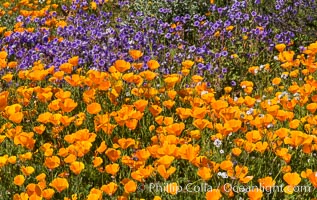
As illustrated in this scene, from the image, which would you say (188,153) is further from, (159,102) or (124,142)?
(159,102)

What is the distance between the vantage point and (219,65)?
522 centimetres

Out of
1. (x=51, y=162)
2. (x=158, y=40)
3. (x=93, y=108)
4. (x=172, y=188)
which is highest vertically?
(x=158, y=40)

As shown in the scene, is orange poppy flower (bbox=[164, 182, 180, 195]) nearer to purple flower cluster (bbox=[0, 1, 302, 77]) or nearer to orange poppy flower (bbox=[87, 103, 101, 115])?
orange poppy flower (bbox=[87, 103, 101, 115])

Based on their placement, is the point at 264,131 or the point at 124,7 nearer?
the point at 264,131

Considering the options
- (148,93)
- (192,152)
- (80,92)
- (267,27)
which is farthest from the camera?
(267,27)

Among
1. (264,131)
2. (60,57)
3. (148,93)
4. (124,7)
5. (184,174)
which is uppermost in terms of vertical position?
(124,7)

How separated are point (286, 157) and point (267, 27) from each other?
10.3 ft

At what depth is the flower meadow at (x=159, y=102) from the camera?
3217 mm

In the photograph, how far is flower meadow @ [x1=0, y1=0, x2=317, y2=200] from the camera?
10.6 feet

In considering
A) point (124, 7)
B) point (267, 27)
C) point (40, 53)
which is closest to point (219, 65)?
point (267, 27)

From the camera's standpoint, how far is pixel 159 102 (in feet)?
14.0

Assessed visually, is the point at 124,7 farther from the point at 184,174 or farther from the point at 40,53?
the point at 184,174

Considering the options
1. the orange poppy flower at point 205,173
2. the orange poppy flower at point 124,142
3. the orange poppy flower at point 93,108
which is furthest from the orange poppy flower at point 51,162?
the orange poppy flower at point 205,173

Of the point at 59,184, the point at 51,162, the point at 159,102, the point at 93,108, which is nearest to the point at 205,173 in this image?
the point at 59,184
